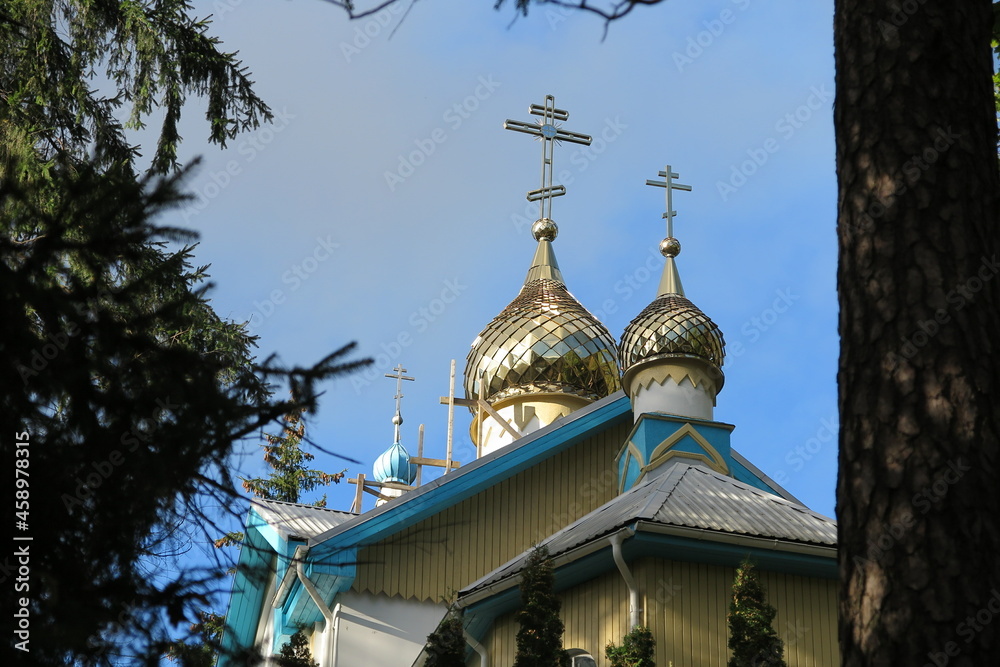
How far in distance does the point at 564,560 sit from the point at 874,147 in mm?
6013

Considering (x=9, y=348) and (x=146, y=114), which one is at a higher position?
(x=146, y=114)

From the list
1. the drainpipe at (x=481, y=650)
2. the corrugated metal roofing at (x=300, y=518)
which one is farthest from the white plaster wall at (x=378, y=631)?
the drainpipe at (x=481, y=650)

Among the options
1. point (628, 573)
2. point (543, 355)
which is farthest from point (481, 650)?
point (543, 355)

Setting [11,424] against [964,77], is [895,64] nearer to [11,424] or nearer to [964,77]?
[964,77]

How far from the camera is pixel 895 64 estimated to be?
15.1 feet

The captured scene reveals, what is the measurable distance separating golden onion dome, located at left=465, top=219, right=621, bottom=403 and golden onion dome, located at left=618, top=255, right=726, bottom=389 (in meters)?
5.97

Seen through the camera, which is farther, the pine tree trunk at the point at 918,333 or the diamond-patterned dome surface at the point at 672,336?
the diamond-patterned dome surface at the point at 672,336

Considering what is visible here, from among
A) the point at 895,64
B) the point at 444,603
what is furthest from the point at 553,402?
the point at 895,64

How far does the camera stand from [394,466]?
90.2 ft

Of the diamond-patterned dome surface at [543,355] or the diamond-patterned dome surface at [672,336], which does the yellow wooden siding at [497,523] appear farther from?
the diamond-patterned dome surface at [543,355]

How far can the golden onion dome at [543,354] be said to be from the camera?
19688mm

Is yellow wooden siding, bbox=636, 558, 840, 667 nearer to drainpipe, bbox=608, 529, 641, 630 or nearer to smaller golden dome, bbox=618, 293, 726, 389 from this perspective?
drainpipe, bbox=608, 529, 641, 630

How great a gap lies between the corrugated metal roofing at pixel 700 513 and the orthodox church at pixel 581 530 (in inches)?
1.0

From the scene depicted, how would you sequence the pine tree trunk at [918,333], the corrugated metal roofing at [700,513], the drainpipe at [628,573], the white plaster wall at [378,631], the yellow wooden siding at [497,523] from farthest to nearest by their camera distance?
the yellow wooden siding at [497,523], the white plaster wall at [378,631], the corrugated metal roofing at [700,513], the drainpipe at [628,573], the pine tree trunk at [918,333]
